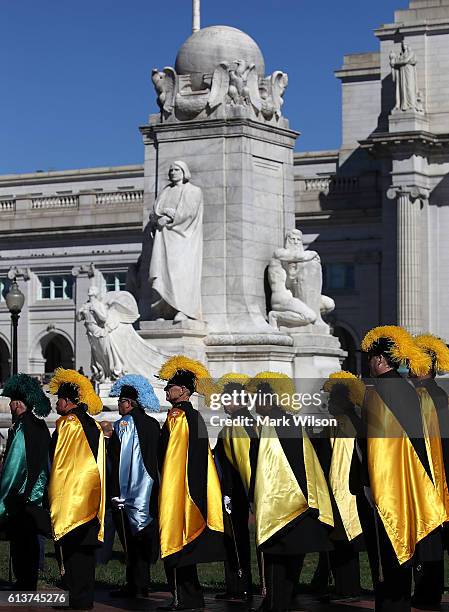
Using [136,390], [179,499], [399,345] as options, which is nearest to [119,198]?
[136,390]

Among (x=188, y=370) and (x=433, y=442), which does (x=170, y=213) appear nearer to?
(x=188, y=370)

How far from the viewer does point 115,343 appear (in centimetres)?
2902

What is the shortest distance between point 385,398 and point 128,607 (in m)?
3.62

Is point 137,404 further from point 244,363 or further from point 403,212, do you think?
point 403,212

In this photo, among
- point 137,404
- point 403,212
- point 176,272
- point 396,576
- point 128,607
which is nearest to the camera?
point 396,576

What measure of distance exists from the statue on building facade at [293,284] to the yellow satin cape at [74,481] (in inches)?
484

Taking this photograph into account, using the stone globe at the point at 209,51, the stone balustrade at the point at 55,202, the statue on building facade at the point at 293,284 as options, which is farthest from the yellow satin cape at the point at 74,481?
the stone balustrade at the point at 55,202

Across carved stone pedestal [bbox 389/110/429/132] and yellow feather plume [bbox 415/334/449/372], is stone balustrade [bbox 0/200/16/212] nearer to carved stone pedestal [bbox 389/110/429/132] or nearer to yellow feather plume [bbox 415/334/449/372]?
carved stone pedestal [bbox 389/110/429/132]

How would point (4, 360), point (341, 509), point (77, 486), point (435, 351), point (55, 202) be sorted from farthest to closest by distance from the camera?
point (4, 360) < point (55, 202) < point (341, 509) < point (435, 351) < point (77, 486)

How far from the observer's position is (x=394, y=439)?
15.6 metres

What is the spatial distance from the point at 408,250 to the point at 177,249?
5105cm

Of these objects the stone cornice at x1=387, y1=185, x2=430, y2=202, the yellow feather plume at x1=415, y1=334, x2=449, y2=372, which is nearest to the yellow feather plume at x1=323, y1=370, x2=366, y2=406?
the yellow feather plume at x1=415, y1=334, x2=449, y2=372

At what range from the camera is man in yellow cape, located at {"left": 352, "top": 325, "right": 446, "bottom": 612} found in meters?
15.5

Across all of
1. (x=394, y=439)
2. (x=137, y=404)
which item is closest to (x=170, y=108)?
(x=137, y=404)
